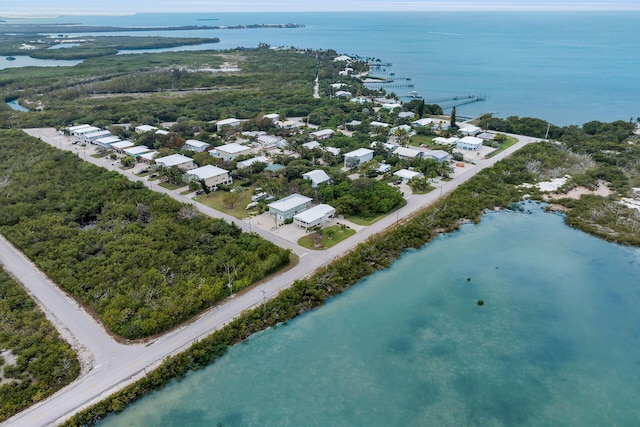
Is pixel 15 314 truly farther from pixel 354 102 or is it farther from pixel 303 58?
pixel 303 58

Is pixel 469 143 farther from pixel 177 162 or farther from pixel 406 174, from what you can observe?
pixel 177 162

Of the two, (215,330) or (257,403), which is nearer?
(257,403)

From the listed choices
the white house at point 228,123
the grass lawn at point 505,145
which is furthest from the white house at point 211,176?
the grass lawn at point 505,145

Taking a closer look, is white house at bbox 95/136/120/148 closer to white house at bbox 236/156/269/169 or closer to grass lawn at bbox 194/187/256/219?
white house at bbox 236/156/269/169

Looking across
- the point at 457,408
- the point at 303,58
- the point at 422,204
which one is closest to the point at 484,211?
the point at 422,204

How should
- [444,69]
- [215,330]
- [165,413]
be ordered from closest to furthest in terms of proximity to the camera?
[165,413]
[215,330]
[444,69]

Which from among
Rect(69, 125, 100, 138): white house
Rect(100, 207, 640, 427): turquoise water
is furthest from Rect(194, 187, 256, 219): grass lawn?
Rect(69, 125, 100, 138): white house

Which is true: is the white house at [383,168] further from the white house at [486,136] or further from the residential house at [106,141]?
the residential house at [106,141]
